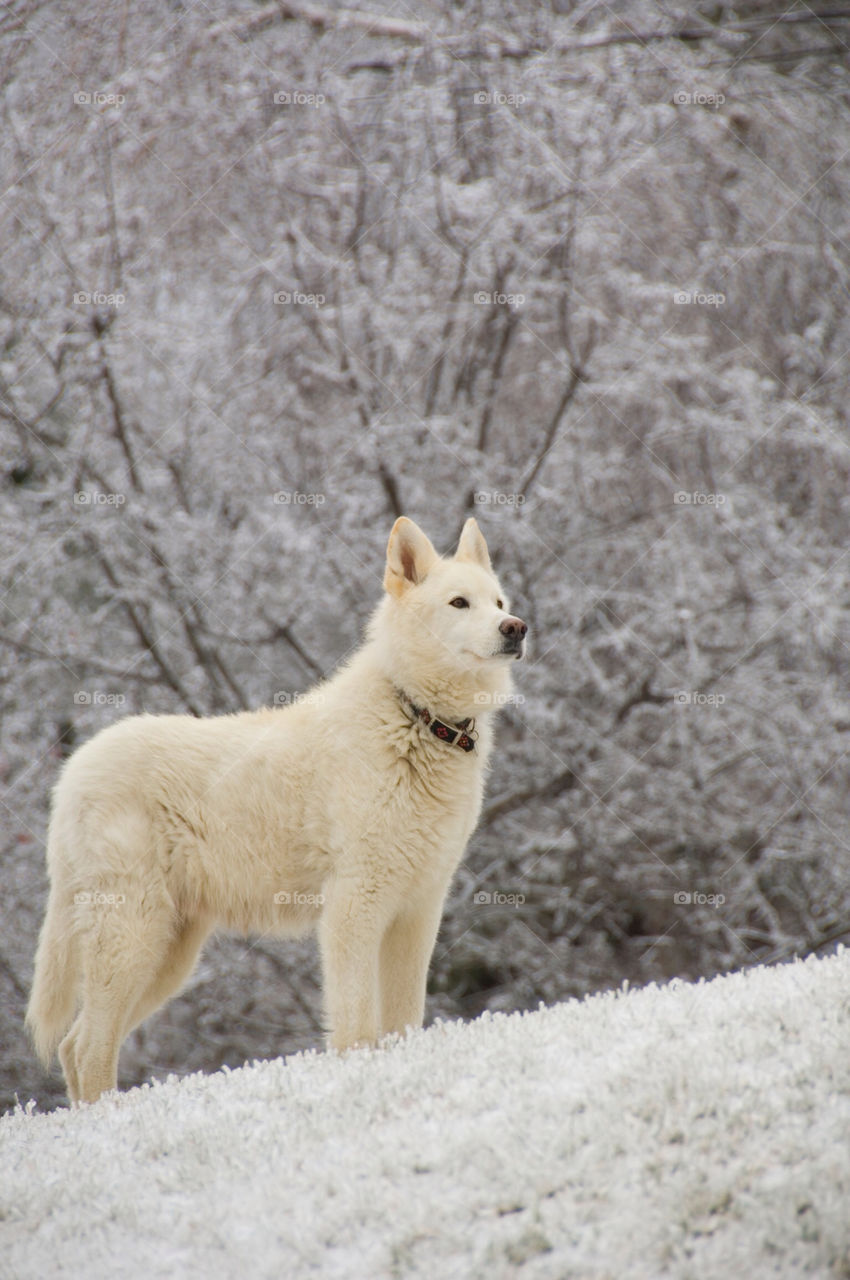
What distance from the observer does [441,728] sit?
404 centimetres

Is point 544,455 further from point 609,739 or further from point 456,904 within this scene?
point 456,904

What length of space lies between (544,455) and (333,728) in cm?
403

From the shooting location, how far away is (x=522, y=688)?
7.29 m

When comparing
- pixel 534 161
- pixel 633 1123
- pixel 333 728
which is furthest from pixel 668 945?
pixel 534 161
